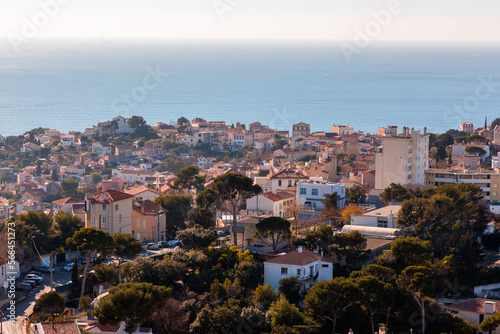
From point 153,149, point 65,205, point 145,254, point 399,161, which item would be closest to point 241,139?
point 153,149

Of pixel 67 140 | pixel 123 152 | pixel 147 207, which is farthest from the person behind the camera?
pixel 67 140

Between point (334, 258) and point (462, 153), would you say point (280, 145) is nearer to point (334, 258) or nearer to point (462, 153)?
point (462, 153)

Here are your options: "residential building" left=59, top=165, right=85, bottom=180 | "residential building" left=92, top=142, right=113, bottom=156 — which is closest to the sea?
"residential building" left=92, top=142, right=113, bottom=156

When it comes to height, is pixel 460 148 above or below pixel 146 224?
above

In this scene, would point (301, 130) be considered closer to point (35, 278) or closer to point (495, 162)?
point (495, 162)

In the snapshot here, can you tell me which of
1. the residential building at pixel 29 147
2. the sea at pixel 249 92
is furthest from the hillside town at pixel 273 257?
the sea at pixel 249 92

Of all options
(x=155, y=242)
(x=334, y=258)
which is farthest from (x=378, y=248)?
(x=155, y=242)

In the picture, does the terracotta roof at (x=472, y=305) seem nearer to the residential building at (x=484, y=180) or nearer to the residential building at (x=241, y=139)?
the residential building at (x=484, y=180)
